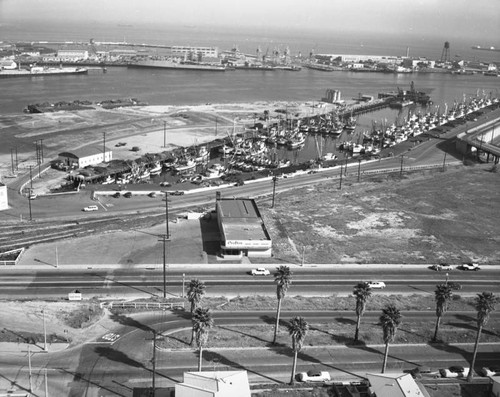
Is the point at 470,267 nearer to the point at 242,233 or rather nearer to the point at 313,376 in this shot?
the point at 242,233

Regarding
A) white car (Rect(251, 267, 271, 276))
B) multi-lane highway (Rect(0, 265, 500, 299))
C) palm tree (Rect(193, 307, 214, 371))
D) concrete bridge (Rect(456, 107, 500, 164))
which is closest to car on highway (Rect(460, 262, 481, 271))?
multi-lane highway (Rect(0, 265, 500, 299))

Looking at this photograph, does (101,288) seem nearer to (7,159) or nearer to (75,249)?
(75,249)

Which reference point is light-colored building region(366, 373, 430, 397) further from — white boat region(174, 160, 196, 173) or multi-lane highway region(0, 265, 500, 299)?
white boat region(174, 160, 196, 173)

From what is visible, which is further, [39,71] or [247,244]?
[39,71]

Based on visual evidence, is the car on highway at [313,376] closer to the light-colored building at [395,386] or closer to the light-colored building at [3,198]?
the light-colored building at [395,386]

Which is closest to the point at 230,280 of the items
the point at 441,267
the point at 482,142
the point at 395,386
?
the point at 395,386

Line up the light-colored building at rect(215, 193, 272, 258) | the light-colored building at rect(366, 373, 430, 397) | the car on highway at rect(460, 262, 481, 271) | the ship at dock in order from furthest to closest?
the ship at dock → the car on highway at rect(460, 262, 481, 271) → the light-colored building at rect(215, 193, 272, 258) → the light-colored building at rect(366, 373, 430, 397)
